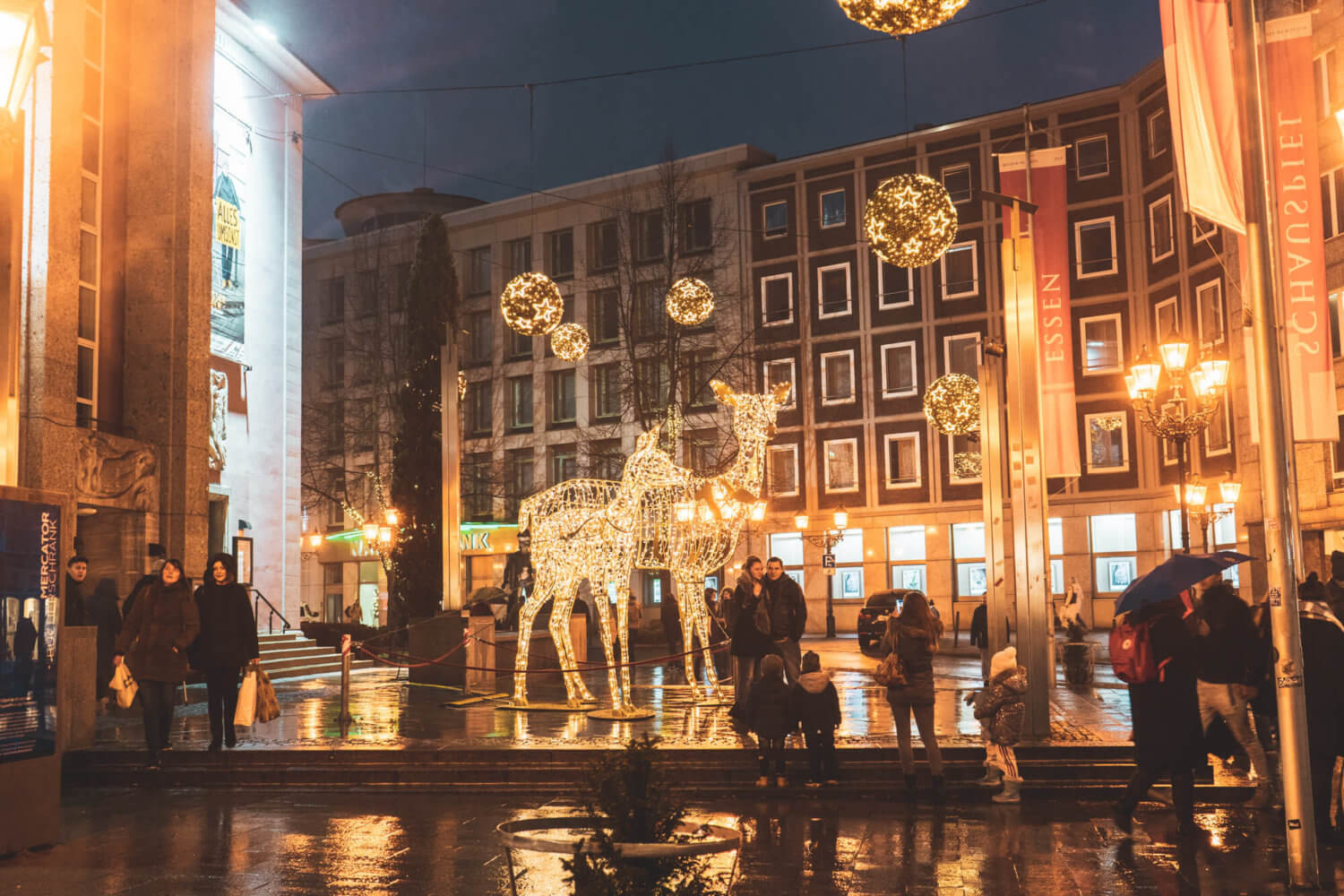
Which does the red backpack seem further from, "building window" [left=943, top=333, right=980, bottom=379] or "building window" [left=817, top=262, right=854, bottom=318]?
"building window" [left=817, top=262, right=854, bottom=318]

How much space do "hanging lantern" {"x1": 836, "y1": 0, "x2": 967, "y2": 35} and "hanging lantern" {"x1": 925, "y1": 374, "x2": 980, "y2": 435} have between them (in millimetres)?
15679

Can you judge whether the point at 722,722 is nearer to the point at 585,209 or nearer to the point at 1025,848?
the point at 1025,848

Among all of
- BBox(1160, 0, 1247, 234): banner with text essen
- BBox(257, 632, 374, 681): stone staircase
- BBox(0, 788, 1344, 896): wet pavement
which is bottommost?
BBox(0, 788, 1344, 896): wet pavement

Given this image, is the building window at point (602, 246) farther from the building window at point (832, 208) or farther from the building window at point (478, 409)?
the building window at point (832, 208)

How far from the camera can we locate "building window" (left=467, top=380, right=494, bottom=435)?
196 feet

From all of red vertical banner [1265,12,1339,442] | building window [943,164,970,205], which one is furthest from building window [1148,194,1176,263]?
red vertical banner [1265,12,1339,442]

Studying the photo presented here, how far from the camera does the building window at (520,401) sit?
193 feet

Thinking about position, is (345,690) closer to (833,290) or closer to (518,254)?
(833,290)

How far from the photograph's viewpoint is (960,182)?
159 feet

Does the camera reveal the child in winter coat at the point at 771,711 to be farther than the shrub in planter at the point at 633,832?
Yes

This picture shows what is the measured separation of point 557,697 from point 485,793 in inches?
309

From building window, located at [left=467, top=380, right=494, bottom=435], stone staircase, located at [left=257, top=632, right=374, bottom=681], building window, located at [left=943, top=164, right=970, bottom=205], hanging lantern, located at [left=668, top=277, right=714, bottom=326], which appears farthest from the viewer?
building window, located at [left=467, top=380, right=494, bottom=435]

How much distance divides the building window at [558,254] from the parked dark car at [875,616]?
81.4ft

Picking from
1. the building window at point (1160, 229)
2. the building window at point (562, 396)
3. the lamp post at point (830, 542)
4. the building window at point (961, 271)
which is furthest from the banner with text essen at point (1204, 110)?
the building window at point (562, 396)
